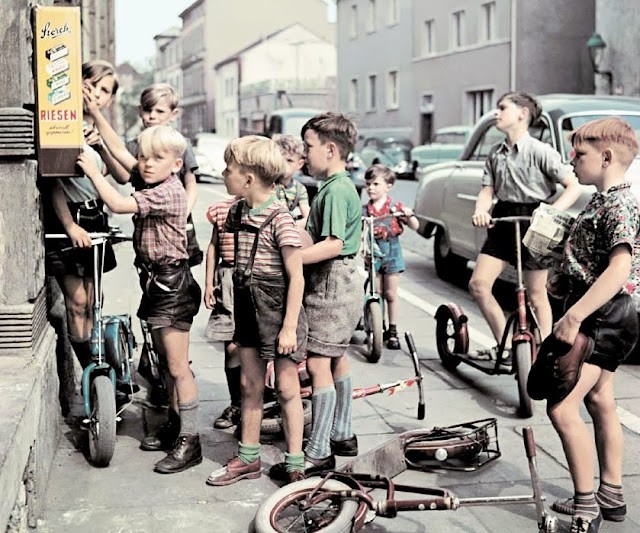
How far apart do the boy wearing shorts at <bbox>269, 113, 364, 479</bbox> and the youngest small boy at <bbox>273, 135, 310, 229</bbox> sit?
4.55 feet

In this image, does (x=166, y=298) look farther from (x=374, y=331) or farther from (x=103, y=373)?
(x=374, y=331)

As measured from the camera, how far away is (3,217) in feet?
16.3

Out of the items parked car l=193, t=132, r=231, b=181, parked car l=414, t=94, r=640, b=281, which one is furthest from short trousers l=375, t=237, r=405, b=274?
parked car l=193, t=132, r=231, b=181

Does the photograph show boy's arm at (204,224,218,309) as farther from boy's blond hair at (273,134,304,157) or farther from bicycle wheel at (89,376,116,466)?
boy's blond hair at (273,134,304,157)

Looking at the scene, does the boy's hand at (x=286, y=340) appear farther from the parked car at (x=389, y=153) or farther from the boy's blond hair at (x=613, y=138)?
the parked car at (x=389, y=153)

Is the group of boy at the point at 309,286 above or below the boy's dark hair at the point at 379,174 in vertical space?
below

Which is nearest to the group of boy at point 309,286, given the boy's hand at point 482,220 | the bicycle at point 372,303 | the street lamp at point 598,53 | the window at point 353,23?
the boy's hand at point 482,220

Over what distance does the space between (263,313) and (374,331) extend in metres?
2.81

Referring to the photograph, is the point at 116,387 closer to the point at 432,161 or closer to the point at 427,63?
the point at 432,161

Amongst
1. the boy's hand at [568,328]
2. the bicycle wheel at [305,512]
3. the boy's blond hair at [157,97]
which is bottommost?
the bicycle wheel at [305,512]

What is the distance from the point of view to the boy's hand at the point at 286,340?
480 centimetres

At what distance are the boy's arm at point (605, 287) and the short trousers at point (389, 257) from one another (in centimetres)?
395

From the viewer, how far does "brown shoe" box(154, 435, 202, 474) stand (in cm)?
517

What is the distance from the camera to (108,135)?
18.9 feet
